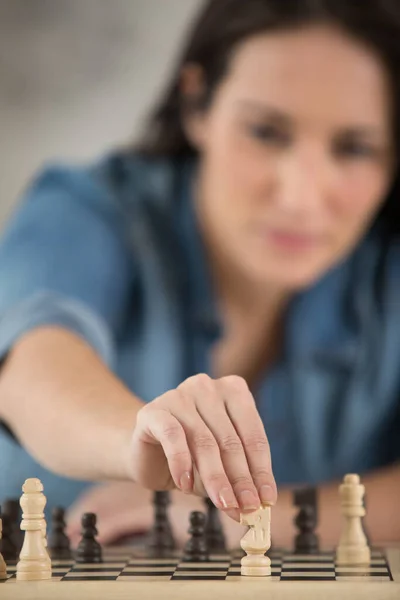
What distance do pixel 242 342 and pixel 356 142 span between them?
66 centimetres

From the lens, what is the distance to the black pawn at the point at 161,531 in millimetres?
2051

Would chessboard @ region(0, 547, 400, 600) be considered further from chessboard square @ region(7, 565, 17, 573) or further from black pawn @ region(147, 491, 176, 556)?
black pawn @ region(147, 491, 176, 556)

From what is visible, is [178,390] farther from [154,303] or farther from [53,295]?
[154,303]

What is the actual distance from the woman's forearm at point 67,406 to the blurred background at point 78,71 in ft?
3.35

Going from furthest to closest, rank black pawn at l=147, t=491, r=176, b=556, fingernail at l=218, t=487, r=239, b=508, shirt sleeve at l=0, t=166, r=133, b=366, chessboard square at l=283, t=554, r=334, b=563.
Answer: shirt sleeve at l=0, t=166, r=133, b=366
black pawn at l=147, t=491, r=176, b=556
chessboard square at l=283, t=554, r=334, b=563
fingernail at l=218, t=487, r=239, b=508

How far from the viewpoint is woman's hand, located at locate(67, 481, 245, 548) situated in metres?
2.40

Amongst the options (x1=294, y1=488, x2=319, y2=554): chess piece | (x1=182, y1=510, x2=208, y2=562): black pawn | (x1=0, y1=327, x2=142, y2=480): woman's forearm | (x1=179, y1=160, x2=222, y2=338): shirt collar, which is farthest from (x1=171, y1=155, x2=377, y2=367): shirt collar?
(x1=182, y1=510, x2=208, y2=562): black pawn

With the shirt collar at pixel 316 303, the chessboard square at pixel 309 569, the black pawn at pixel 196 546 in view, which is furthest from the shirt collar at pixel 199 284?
the chessboard square at pixel 309 569

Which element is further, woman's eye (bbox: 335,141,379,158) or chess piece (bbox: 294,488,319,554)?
woman's eye (bbox: 335,141,379,158)

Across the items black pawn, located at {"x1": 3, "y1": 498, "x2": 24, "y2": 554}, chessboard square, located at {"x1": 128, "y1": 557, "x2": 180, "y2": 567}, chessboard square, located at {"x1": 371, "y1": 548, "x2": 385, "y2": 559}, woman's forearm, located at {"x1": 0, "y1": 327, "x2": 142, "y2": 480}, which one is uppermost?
woman's forearm, located at {"x1": 0, "y1": 327, "x2": 142, "y2": 480}

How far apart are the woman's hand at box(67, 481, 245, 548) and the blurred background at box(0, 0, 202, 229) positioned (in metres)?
1.00

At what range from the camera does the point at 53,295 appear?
2779mm

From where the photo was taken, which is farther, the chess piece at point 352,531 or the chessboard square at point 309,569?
the chess piece at point 352,531

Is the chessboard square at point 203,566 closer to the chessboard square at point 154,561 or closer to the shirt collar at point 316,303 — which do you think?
the chessboard square at point 154,561
